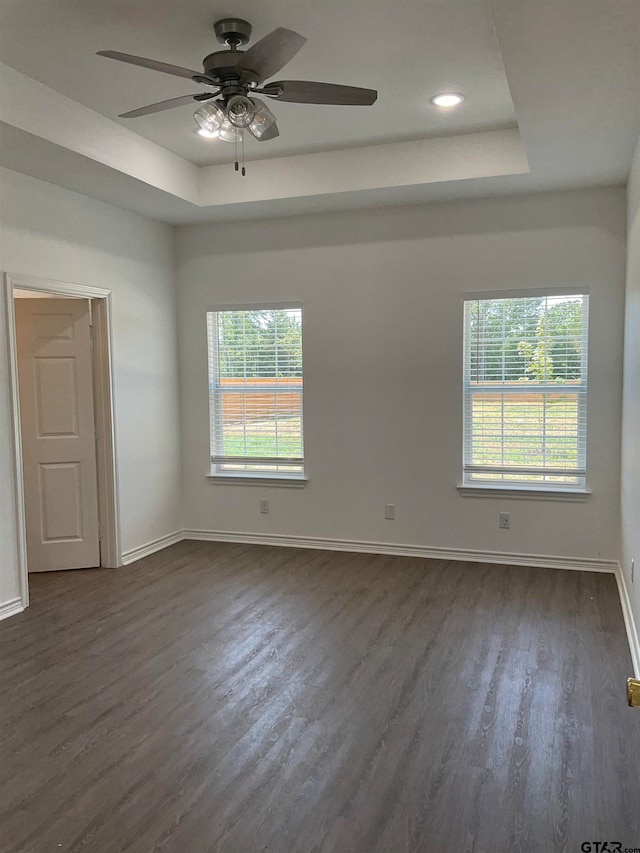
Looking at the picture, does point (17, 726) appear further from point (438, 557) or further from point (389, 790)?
point (438, 557)

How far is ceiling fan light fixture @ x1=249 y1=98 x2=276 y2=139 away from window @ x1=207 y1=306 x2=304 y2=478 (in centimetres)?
241

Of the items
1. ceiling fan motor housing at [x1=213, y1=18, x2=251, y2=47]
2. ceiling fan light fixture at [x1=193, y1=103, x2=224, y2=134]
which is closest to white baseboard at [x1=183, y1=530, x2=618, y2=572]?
ceiling fan light fixture at [x1=193, y1=103, x2=224, y2=134]

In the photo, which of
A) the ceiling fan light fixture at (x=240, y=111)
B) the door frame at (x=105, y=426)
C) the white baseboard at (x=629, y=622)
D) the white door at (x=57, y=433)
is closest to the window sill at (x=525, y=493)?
the white baseboard at (x=629, y=622)

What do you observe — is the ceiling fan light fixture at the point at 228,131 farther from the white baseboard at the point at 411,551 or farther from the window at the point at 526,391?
the white baseboard at the point at 411,551

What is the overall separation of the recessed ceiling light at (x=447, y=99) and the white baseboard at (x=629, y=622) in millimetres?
3093

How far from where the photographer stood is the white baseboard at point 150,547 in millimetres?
5166

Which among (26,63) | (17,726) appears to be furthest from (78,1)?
(17,726)

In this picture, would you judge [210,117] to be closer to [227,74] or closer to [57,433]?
[227,74]

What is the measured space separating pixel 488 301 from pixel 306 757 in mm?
3626

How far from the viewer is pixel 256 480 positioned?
18.7ft

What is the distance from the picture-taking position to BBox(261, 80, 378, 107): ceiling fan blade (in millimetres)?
2740

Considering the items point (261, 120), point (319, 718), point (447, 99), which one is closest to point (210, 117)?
point (261, 120)

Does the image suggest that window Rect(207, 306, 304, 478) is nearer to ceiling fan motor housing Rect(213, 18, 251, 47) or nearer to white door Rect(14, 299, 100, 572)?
white door Rect(14, 299, 100, 572)

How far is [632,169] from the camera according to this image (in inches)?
156
